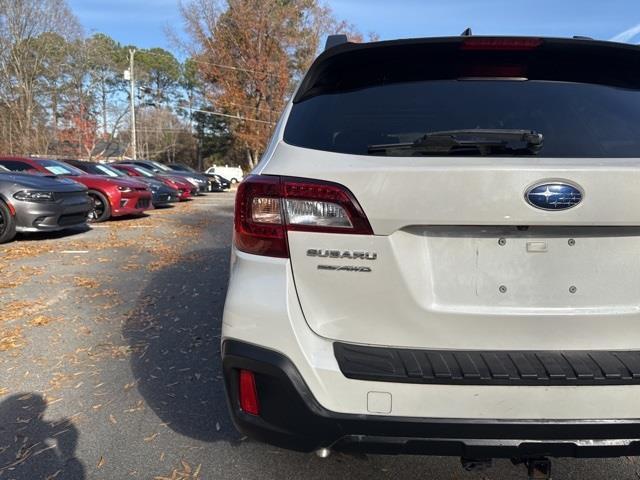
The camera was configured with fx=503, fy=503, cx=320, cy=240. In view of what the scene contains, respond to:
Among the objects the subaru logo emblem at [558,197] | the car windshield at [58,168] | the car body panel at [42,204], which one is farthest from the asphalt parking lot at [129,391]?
the car windshield at [58,168]

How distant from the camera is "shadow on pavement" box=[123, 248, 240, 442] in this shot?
287 cm

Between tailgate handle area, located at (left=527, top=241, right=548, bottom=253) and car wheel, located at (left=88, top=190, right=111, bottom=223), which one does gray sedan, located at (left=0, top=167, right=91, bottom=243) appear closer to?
car wheel, located at (left=88, top=190, right=111, bottom=223)

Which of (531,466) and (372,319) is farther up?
(372,319)

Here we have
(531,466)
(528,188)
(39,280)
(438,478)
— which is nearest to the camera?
(528,188)

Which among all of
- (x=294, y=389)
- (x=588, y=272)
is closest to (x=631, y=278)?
(x=588, y=272)

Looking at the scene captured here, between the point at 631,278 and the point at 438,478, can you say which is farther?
the point at 438,478

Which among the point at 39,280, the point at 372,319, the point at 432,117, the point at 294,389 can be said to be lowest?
the point at 39,280

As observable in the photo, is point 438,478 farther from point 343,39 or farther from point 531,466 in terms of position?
point 343,39

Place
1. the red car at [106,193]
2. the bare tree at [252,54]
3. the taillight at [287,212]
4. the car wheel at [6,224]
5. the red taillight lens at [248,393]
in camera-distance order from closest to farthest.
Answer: the taillight at [287,212]
the red taillight lens at [248,393]
the car wheel at [6,224]
the red car at [106,193]
the bare tree at [252,54]

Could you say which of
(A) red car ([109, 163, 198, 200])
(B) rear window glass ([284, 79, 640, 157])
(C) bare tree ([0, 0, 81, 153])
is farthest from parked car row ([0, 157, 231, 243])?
(C) bare tree ([0, 0, 81, 153])

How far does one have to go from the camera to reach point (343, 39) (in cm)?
243

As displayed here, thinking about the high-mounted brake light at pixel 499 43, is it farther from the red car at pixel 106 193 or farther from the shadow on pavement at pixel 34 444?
the red car at pixel 106 193

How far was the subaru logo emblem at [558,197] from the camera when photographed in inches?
63.1

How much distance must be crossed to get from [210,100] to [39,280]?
3751cm
